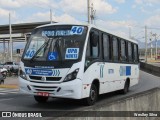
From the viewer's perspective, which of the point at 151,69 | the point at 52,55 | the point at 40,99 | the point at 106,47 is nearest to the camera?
the point at 52,55

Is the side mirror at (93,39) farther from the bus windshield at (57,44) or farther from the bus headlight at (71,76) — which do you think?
the bus headlight at (71,76)

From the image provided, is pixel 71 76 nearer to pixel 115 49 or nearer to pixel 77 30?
pixel 77 30

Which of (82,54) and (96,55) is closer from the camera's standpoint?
(82,54)

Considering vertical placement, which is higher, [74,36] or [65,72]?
[74,36]

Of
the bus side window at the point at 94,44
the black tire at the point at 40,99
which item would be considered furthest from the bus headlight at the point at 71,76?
the black tire at the point at 40,99

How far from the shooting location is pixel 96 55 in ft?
46.6

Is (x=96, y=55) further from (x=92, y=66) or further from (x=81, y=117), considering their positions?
(x=81, y=117)

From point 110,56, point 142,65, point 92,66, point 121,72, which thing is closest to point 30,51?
point 92,66

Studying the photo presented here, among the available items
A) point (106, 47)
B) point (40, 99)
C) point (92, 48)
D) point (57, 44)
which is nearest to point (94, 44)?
point (92, 48)

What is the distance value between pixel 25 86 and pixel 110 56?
4.28 meters

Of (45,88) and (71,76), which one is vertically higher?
(71,76)

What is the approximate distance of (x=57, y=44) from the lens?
1319 cm

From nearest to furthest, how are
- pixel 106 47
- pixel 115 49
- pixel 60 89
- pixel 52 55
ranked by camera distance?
1. pixel 60 89
2. pixel 52 55
3. pixel 106 47
4. pixel 115 49

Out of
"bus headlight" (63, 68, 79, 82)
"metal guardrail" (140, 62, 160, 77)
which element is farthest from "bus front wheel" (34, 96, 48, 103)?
"metal guardrail" (140, 62, 160, 77)
